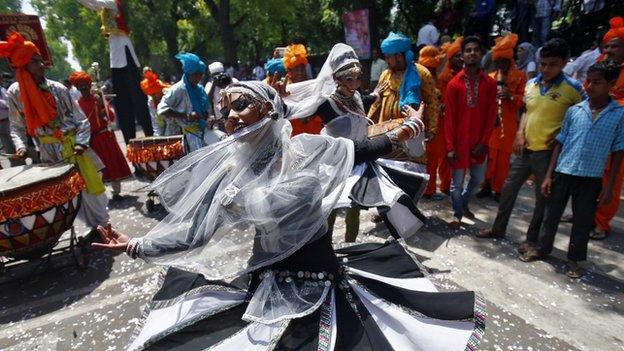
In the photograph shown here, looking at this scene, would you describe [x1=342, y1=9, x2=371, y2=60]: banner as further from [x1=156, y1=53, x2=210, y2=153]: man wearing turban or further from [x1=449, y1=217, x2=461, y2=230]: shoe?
[x1=449, y1=217, x2=461, y2=230]: shoe

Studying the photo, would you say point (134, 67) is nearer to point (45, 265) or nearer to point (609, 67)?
point (45, 265)

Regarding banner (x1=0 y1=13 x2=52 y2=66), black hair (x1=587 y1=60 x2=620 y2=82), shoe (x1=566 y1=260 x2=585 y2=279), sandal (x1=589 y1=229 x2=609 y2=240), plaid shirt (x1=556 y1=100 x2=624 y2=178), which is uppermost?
banner (x1=0 y1=13 x2=52 y2=66)

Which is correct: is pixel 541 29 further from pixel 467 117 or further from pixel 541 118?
pixel 541 118

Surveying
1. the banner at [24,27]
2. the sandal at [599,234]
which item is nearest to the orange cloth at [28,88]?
the sandal at [599,234]

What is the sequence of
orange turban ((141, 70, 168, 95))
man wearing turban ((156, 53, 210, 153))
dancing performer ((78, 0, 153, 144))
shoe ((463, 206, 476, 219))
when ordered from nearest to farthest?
shoe ((463, 206, 476, 219)) < man wearing turban ((156, 53, 210, 153)) < dancing performer ((78, 0, 153, 144)) < orange turban ((141, 70, 168, 95))

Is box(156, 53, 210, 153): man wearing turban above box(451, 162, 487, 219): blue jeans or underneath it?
above

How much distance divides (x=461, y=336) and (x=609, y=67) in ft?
8.39

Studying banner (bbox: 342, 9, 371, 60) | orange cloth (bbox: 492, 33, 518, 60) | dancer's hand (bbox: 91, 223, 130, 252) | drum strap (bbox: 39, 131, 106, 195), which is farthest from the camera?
banner (bbox: 342, 9, 371, 60)

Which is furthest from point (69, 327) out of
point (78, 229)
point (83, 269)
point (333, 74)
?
point (333, 74)

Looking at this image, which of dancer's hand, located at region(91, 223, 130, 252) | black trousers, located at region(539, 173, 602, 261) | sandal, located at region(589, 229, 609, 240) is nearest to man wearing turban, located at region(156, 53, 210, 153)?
dancer's hand, located at region(91, 223, 130, 252)

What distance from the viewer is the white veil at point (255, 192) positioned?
1756 mm

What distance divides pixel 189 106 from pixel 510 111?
4342 mm

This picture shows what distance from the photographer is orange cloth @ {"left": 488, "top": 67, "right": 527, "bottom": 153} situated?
4.82m

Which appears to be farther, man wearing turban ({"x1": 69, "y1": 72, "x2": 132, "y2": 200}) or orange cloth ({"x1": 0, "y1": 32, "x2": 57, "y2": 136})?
man wearing turban ({"x1": 69, "y1": 72, "x2": 132, "y2": 200})
